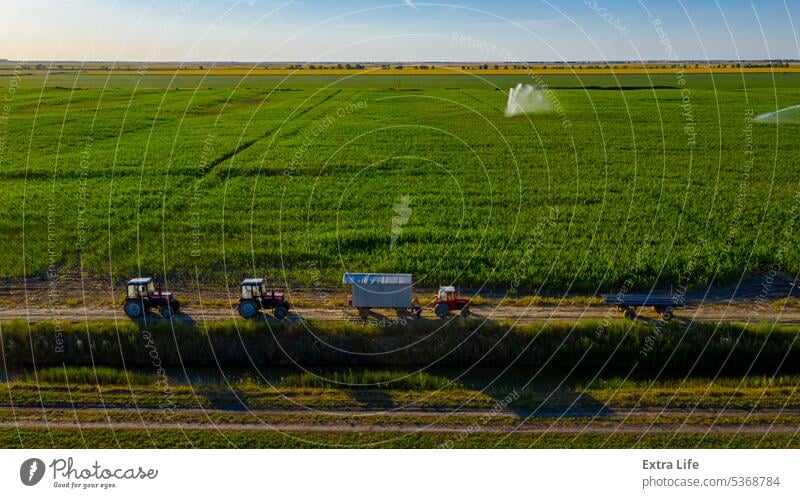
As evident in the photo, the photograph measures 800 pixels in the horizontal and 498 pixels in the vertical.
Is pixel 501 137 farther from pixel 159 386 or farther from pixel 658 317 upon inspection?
pixel 159 386

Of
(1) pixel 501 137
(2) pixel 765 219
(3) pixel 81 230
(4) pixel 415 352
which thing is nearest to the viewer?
(4) pixel 415 352

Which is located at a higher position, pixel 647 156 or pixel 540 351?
pixel 647 156

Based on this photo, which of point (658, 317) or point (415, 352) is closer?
point (415, 352)

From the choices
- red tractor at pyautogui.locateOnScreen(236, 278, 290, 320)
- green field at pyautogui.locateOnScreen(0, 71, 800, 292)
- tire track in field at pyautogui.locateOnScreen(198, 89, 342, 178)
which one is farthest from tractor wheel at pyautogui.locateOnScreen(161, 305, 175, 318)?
tire track in field at pyautogui.locateOnScreen(198, 89, 342, 178)

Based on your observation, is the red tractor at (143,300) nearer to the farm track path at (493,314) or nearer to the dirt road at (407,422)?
the farm track path at (493,314)

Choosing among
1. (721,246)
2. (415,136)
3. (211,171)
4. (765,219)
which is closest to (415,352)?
(721,246)

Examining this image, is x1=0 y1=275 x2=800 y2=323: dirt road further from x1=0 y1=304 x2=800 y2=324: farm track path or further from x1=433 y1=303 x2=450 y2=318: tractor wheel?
x1=433 y1=303 x2=450 y2=318: tractor wheel
